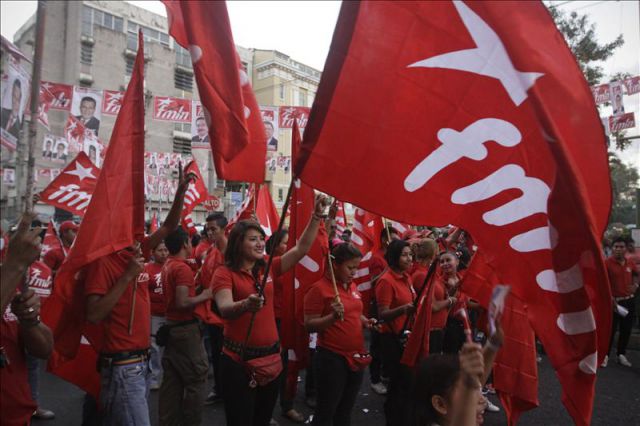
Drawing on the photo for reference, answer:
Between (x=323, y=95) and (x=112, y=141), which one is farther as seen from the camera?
(x=112, y=141)

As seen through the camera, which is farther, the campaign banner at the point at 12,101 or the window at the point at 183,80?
the window at the point at 183,80

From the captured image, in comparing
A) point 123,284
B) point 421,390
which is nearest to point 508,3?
point 421,390

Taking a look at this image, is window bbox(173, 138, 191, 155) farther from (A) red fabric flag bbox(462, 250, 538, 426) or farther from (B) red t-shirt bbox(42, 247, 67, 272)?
(A) red fabric flag bbox(462, 250, 538, 426)

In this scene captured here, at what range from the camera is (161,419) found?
13.0ft

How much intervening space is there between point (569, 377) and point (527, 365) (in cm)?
70

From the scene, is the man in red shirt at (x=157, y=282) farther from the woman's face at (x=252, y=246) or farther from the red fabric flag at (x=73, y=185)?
the woman's face at (x=252, y=246)

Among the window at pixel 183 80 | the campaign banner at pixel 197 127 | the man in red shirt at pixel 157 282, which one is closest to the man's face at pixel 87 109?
the campaign banner at pixel 197 127

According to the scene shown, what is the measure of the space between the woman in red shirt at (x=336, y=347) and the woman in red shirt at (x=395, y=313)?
44 centimetres

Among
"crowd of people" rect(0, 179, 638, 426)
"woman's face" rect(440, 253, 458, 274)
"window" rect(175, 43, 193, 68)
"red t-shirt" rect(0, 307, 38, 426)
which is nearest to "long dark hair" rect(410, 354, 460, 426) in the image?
"crowd of people" rect(0, 179, 638, 426)

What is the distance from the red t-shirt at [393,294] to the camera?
438cm

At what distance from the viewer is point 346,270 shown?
13.2 ft

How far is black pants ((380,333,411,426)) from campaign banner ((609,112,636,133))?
32.3 feet

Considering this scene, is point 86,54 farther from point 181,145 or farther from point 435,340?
point 435,340

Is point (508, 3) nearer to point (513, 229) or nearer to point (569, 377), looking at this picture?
point (513, 229)
